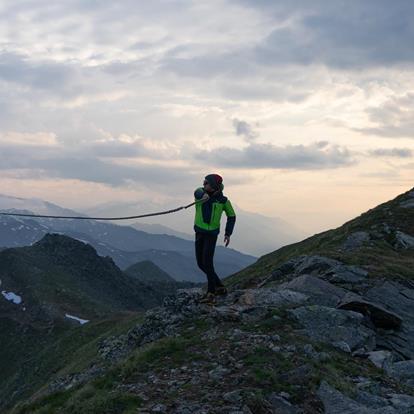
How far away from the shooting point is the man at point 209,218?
18562mm

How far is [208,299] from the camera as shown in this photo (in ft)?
62.4

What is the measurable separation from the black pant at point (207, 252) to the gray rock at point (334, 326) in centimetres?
355

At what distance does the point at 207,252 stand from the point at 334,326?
529 cm

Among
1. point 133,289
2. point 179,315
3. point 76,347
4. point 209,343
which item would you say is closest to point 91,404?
point 209,343

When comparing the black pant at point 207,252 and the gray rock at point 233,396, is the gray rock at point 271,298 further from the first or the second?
the gray rock at point 233,396

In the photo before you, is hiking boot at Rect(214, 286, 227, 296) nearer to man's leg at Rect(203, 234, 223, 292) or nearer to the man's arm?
man's leg at Rect(203, 234, 223, 292)

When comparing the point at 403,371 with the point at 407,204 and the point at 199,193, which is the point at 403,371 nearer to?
the point at 199,193

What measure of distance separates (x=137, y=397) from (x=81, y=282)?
106 m

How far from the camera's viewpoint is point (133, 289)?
131 metres

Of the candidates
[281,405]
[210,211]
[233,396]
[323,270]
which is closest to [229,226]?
[210,211]

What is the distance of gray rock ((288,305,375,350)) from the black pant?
3.55 m

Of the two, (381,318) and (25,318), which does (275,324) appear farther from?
(25,318)

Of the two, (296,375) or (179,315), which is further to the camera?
(179,315)

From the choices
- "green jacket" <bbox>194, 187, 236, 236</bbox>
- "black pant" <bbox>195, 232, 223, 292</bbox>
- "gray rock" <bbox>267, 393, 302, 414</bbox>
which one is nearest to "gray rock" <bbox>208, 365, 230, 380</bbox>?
"gray rock" <bbox>267, 393, 302, 414</bbox>
